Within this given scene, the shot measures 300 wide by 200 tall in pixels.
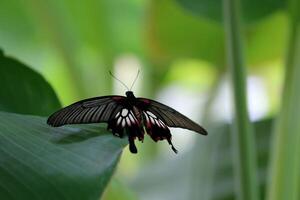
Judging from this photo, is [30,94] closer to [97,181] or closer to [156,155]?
[97,181]

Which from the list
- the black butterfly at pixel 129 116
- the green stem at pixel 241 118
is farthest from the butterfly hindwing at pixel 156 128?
the green stem at pixel 241 118

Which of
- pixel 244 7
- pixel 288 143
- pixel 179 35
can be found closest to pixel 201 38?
pixel 179 35

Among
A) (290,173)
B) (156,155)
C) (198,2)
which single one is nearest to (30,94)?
(290,173)

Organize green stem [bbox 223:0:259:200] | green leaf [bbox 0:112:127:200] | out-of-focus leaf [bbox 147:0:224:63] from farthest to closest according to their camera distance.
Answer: out-of-focus leaf [bbox 147:0:224:63] < green stem [bbox 223:0:259:200] < green leaf [bbox 0:112:127:200]

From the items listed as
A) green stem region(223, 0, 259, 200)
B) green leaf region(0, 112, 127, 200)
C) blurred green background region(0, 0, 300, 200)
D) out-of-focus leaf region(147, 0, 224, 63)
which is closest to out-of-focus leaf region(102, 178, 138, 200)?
blurred green background region(0, 0, 300, 200)

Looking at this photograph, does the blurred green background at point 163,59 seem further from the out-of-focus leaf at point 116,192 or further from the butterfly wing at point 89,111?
the butterfly wing at point 89,111

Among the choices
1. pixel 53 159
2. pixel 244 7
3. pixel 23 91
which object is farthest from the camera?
pixel 244 7

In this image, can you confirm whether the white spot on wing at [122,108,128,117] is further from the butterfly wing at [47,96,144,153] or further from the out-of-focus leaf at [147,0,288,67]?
the out-of-focus leaf at [147,0,288,67]

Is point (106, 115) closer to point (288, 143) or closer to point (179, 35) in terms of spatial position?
point (288, 143)
